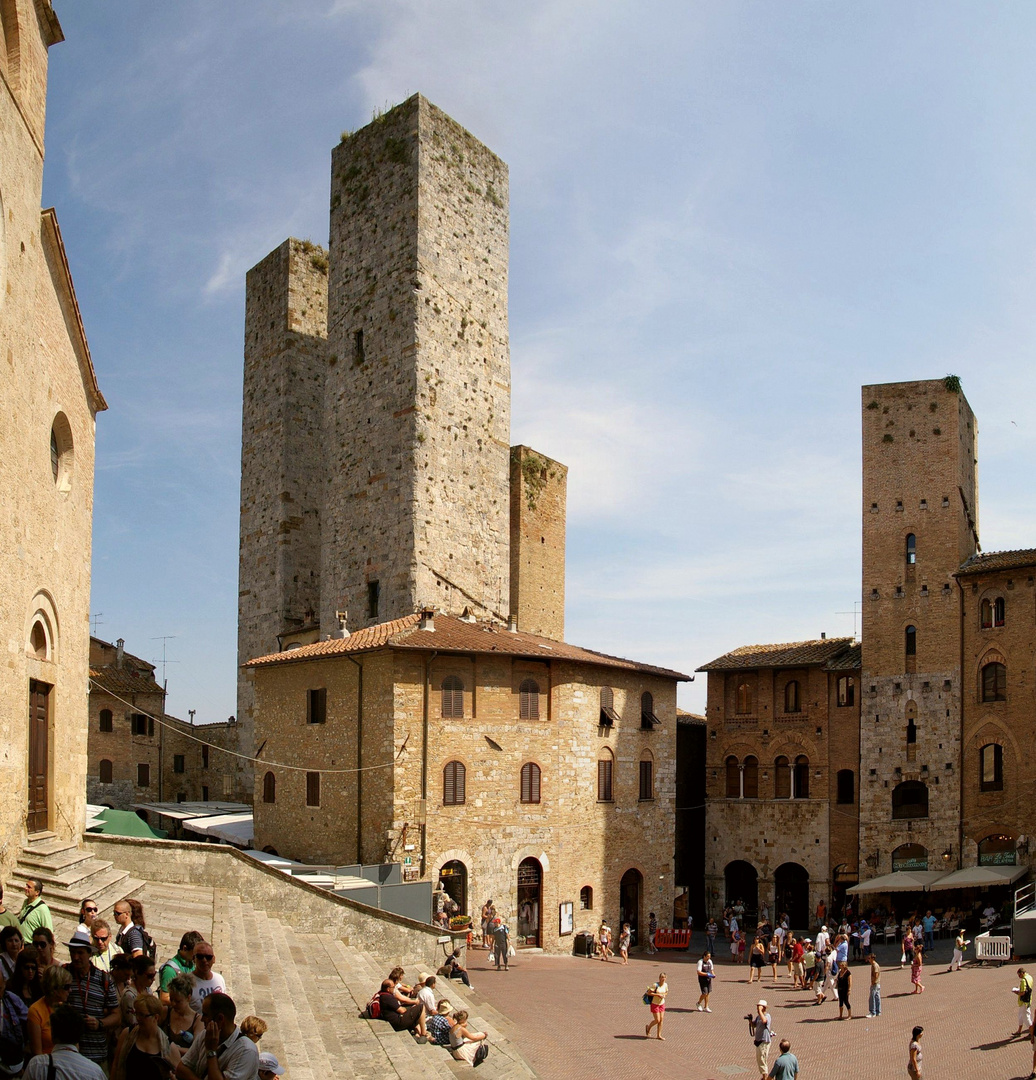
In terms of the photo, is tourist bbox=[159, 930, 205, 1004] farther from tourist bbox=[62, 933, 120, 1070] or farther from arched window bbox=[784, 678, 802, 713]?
arched window bbox=[784, 678, 802, 713]

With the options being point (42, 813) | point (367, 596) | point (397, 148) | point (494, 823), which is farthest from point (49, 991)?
point (397, 148)

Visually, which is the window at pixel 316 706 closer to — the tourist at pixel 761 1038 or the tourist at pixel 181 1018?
the tourist at pixel 761 1038

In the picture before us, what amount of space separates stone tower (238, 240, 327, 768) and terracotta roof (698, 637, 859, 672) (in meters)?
14.9

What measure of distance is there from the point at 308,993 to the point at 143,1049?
9156mm

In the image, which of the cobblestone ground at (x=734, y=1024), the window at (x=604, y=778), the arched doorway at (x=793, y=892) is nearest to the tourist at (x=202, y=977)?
the cobblestone ground at (x=734, y=1024)

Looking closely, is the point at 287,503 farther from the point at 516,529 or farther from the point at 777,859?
the point at 777,859

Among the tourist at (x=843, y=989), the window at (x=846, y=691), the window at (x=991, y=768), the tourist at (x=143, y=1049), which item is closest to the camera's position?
the tourist at (x=143, y=1049)

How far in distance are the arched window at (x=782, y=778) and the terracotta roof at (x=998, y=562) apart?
339 inches

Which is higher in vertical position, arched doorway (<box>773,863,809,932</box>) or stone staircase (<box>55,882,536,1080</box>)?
stone staircase (<box>55,882,536,1080</box>)

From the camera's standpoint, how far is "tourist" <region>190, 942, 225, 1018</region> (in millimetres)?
9234

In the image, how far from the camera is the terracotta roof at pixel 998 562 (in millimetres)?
32906

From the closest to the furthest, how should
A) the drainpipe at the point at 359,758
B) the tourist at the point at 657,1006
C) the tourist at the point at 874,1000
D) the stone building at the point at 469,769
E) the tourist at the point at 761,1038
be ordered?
the tourist at the point at 761,1038 < the tourist at the point at 657,1006 < the tourist at the point at 874,1000 < the stone building at the point at 469,769 < the drainpipe at the point at 359,758

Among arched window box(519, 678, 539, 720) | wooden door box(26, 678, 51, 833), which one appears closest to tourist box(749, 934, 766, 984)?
arched window box(519, 678, 539, 720)

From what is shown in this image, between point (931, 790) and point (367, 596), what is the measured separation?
18710mm
